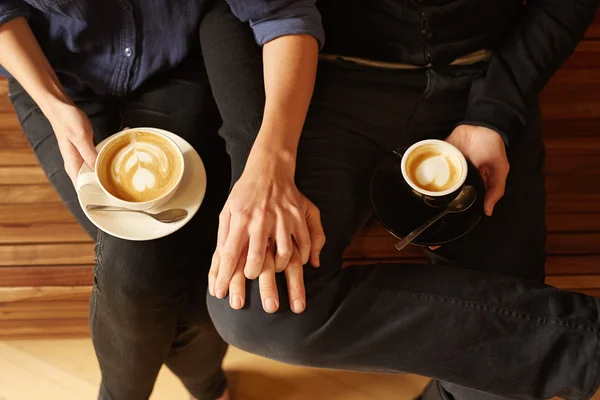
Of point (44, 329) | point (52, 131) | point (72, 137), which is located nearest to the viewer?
point (72, 137)

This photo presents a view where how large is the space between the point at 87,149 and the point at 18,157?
45 centimetres

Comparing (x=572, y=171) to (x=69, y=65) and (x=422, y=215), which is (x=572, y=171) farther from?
(x=69, y=65)

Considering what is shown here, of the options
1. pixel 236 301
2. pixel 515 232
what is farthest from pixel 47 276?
pixel 515 232

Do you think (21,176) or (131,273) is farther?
(21,176)

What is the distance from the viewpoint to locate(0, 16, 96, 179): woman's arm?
83cm

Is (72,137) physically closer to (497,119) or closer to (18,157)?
(18,157)

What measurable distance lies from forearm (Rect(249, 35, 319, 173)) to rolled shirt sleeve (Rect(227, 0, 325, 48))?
0.01 meters

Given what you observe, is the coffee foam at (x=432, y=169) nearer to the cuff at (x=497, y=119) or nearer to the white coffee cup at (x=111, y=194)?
the cuff at (x=497, y=119)

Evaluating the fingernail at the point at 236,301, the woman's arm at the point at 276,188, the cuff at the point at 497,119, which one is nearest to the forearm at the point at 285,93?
the woman's arm at the point at 276,188

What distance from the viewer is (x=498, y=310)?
0.77 metres

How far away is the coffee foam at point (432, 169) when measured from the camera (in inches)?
33.0

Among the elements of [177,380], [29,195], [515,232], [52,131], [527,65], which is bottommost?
[177,380]

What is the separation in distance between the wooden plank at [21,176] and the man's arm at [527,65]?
0.90 m

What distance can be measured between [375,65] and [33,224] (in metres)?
0.79
